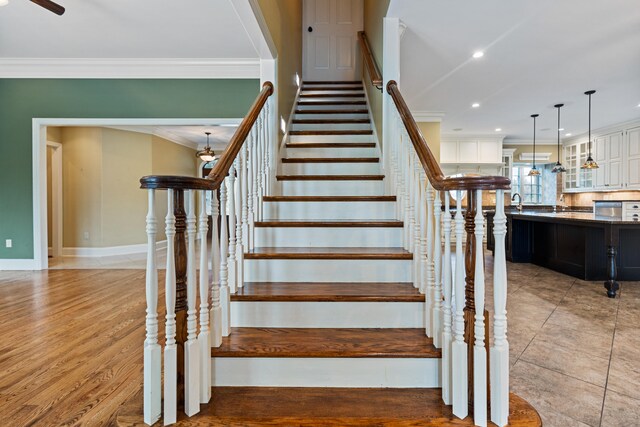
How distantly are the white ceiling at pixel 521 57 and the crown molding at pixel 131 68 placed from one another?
2.34 m

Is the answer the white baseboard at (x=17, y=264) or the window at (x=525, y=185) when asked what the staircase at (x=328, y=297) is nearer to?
the white baseboard at (x=17, y=264)

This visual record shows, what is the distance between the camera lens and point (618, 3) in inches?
113

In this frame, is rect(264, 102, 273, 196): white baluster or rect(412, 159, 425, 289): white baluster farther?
rect(264, 102, 273, 196): white baluster

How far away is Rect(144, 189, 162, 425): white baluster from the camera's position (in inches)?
50.2

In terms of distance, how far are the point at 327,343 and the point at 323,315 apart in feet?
0.71

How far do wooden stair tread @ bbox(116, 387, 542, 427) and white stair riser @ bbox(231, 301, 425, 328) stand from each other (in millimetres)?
348

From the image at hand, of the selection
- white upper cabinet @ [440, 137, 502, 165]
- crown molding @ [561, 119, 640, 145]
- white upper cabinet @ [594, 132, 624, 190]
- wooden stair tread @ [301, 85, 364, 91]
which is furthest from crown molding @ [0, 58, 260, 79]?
white upper cabinet @ [594, 132, 624, 190]

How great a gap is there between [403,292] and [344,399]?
0.67m

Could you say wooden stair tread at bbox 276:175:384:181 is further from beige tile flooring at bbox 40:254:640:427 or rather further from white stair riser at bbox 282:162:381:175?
beige tile flooring at bbox 40:254:640:427

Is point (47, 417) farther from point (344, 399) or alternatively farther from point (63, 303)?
point (63, 303)

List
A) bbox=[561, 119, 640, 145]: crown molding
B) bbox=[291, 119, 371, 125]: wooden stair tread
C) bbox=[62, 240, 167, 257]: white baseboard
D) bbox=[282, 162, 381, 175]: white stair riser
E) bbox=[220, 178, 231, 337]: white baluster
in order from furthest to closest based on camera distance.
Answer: bbox=[561, 119, 640, 145]: crown molding, bbox=[62, 240, 167, 257]: white baseboard, bbox=[291, 119, 371, 125]: wooden stair tread, bbox=[282, 162, 381, 175]: white stair riser, bbox=[220, 178, 231, 337]: white baluster

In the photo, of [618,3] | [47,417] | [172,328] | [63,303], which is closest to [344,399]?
[172,328]

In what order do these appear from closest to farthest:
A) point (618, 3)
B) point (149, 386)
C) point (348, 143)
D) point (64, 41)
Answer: point (149, 386)
point (618, 3)
point (348, 143)
point (64, 41)

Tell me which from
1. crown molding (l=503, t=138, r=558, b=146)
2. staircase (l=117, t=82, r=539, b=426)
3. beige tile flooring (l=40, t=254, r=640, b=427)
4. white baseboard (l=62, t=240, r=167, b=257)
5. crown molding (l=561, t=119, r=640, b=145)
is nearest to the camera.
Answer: staircase (l=117, t=82, r=539, b=426)
